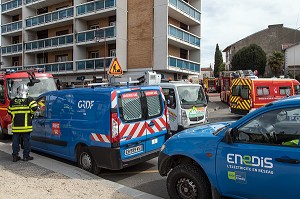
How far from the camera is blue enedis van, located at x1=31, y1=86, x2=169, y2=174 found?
5.50 meters

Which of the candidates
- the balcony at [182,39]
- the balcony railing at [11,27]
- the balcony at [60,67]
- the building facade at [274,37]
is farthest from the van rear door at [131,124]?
the building facade at [274,37]

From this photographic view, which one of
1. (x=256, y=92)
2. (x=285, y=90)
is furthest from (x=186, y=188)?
(x=285, y=90)

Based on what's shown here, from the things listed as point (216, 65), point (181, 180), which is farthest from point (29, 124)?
point (216, 65)

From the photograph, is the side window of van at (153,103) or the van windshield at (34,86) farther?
the van windshield at (34,86)

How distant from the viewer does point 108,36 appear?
79.9ft

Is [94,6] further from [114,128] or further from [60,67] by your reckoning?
[114,128]

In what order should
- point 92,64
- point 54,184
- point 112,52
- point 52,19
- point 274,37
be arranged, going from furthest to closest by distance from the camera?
point 274,37 → point 52,19 → point 112,52 → point 92,64 → point 54,184

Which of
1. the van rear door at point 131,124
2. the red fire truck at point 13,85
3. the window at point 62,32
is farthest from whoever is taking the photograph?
the window at point 62,32

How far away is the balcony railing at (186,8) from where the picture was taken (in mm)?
23491

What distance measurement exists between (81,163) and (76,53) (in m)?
22.0

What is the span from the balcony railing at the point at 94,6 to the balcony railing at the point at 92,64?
14.5 feet

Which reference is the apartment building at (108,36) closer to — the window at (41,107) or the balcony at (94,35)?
the balcony at (94,35)

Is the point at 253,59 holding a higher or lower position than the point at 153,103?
higher

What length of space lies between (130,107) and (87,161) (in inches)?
58.5
